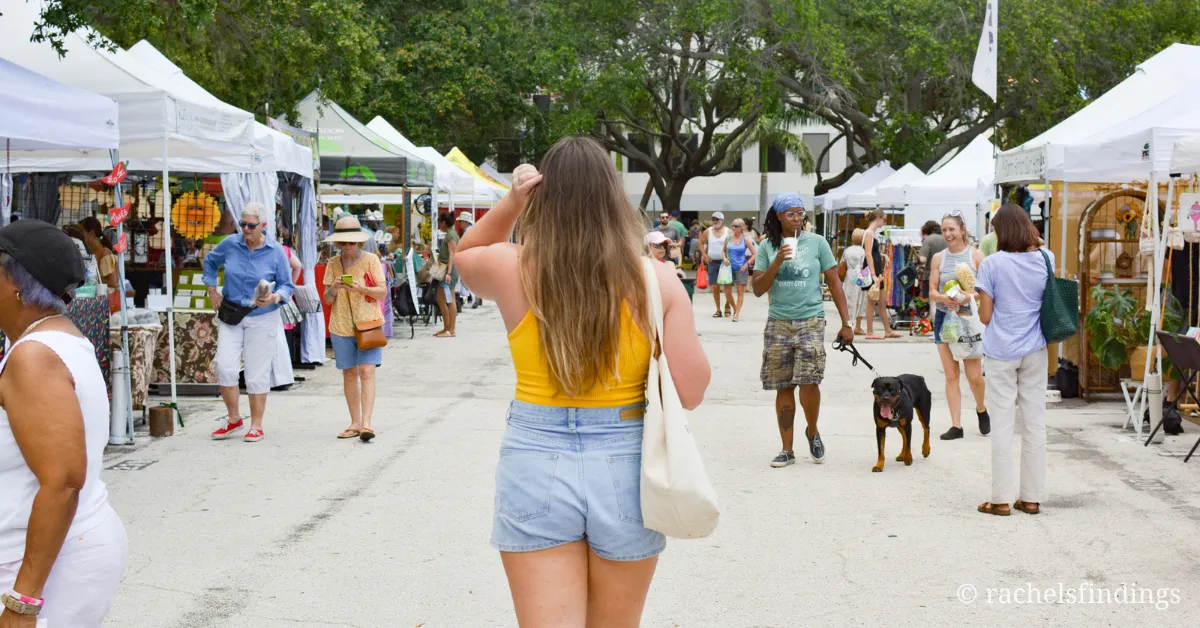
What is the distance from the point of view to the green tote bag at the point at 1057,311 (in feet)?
22.1

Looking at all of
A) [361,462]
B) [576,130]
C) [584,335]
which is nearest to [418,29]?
[576,130]

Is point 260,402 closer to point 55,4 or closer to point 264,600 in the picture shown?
point 55,4

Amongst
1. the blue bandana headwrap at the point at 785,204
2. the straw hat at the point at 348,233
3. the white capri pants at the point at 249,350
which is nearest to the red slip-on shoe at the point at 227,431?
the white capri pants at the point at 249,350

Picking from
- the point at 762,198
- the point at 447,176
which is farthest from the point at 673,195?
the point at 447,176

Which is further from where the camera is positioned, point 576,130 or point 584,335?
point 576,130

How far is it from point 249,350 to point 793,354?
4110mm

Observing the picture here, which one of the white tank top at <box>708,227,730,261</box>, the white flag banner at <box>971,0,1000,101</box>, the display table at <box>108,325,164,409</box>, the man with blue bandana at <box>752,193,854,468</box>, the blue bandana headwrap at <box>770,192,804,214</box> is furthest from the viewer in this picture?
the white tank top at <box>708,227,730,261</box>

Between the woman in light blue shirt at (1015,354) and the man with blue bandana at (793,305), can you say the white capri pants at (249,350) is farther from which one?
the woman in light blue shirt at (1015,354)

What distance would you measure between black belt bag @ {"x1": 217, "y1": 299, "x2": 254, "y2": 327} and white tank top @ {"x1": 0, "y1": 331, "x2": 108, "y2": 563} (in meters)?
6.33

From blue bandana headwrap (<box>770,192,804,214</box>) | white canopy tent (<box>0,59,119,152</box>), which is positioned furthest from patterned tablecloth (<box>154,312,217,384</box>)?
blue bandana headwrap (<box>770,192,804,214</box>)

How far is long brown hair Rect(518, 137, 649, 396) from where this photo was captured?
2.90 m

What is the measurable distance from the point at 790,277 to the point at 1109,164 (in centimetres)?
365

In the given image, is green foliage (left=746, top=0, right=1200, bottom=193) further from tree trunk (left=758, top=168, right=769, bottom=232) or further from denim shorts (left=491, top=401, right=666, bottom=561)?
tree trunk (left=758, top=168, right=769, bottom=232)

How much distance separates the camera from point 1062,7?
28.3 metres
